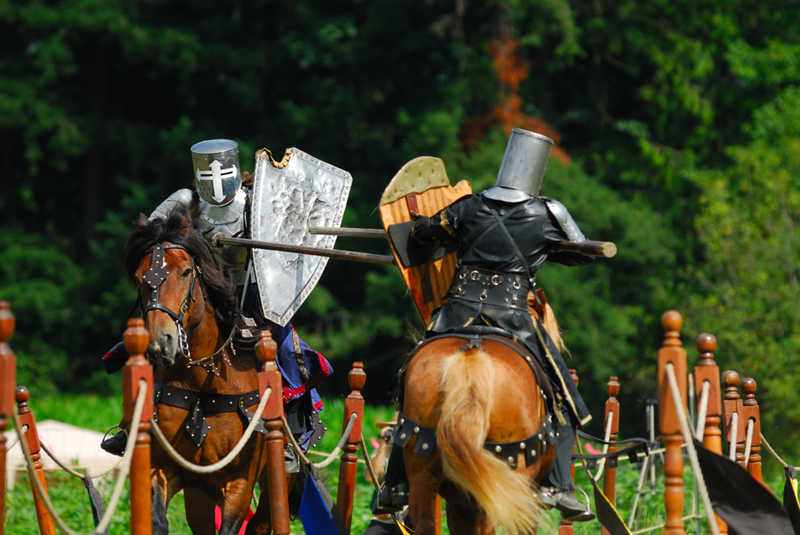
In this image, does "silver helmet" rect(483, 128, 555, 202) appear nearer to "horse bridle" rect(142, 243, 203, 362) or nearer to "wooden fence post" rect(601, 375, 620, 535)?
"horse bridle" rect(142, 243, 203, 362)

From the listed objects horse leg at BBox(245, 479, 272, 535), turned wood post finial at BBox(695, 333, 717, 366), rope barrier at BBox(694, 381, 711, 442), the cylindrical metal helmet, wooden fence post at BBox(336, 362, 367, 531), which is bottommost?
horse leg at BBox(245, 479, 272, 535)

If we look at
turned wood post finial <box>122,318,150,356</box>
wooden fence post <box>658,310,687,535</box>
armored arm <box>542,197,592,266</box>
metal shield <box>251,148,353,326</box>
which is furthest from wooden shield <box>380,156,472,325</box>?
turned wood post finial <box>122,318,150,356</box>

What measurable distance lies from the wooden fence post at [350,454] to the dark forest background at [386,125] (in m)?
10.9

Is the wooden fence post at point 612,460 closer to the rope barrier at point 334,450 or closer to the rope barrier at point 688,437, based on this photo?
the rope barrier at point 334,450

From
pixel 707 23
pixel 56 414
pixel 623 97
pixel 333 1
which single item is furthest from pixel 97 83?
pixel 707 23

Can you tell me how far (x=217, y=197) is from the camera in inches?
195

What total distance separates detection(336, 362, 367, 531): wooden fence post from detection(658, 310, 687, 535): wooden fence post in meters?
1.94

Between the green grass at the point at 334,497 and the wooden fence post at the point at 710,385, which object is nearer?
the wooden fence post at the point at 710,385

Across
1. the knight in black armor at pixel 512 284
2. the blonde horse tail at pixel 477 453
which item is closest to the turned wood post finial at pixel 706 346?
the knight in black armor at pixel 512 284

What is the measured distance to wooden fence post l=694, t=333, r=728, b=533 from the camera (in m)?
3.79

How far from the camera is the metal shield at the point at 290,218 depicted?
4.94 meters

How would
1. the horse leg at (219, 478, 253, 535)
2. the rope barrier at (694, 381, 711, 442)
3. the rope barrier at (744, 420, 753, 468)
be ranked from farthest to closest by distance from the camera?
the rope barrier at (744, 420, 753, 468), the horse leg at (219, 478, 253, 535), the rope barrier at (694, 381, 711, 442)

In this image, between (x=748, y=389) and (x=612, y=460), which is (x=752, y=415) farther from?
(x=612, y=460)

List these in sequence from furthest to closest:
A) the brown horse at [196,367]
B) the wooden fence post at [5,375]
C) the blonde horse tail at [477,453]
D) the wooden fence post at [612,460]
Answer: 1. the wooden fence post at [612,460]
2. the brown horse at [196,367]
3. the blonde horse tail at [477,453]
4. the wooden fence post at [5,375]
